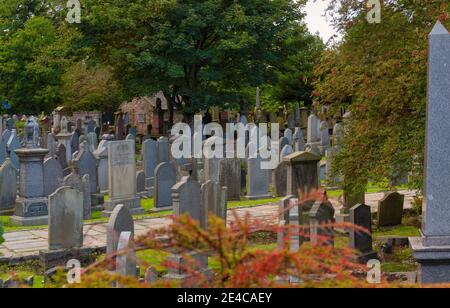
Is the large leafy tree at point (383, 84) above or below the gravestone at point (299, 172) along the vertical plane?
above

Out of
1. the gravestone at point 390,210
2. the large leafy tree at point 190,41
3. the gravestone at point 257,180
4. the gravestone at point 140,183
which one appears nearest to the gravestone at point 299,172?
the gravestone at point 390,210

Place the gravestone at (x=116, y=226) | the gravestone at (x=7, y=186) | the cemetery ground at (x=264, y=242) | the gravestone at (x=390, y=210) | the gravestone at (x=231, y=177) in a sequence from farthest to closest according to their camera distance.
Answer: the gravestone at (x=231, y=177) → the gravestone at (x=7, y=186) → the gravestone at (x=390, y=210) → the cemetery ground at (x=264, y=242) → the gravestone at (x=116, y=226)

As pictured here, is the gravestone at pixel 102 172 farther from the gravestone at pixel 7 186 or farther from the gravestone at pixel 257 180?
the gravestone at pixel 257 180

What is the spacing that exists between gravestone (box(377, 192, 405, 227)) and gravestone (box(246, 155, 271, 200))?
449 centimetres

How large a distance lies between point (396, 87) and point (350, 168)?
1.88 metres

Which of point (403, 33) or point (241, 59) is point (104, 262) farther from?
point (241, 59)

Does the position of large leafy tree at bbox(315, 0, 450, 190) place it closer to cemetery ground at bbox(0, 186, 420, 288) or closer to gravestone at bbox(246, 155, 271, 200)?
cemetery ground at bbox(0, 186, 420, 288)

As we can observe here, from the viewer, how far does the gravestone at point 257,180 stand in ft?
58.7

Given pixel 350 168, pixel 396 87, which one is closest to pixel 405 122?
pixel 396 87

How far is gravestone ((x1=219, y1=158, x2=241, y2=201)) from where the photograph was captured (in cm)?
1745

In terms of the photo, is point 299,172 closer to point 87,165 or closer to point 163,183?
point 163,183

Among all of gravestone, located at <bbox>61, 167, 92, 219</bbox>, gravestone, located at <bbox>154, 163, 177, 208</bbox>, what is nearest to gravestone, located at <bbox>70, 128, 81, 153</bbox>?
gravestone, located at <bbox>154, 163, 177, 208</bbox>

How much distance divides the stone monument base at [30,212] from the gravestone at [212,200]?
4.45m

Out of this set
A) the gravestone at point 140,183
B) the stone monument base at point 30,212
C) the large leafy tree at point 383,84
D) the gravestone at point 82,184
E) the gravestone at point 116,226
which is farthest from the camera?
the gravestone at point 140,183
